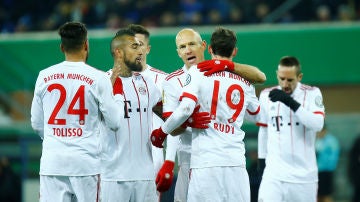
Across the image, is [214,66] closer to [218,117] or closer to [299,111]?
[218,117]

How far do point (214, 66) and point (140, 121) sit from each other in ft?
3.24

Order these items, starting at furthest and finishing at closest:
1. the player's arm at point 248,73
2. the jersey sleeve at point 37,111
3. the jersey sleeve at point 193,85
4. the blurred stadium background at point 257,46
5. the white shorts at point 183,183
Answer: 1. the blurred stadium background at point 257,46
2. the white shorts at point 183,183
3. the player's arm at point 248,73
4. the jersey sleeve at point 193,85
5. the jersey sleeve at point 37,111

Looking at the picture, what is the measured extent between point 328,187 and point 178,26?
5.97m

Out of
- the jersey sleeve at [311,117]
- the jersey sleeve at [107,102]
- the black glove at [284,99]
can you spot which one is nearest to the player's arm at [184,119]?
the jersey sleeve at [107,102]

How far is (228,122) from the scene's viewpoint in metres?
8.14

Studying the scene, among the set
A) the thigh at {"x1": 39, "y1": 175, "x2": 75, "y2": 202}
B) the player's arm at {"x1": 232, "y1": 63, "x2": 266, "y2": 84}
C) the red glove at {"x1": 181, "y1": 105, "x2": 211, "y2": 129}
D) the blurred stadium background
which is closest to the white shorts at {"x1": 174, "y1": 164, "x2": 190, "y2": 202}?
the red glove at {"x1": 181, "y1": 105, "x2": 211, "y2": 129}

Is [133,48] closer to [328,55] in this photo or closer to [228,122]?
[228,122]

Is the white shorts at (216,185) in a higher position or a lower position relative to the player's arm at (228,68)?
lower

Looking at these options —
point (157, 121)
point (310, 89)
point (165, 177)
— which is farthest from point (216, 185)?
point (310, 89)

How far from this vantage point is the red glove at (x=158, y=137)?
830 centimetres

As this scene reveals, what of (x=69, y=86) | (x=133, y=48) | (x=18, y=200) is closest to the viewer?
(x=69, y=86)

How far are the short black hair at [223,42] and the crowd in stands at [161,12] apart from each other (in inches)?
455

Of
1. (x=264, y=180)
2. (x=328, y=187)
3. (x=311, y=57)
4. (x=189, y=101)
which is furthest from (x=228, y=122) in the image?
(x=311, y=57)

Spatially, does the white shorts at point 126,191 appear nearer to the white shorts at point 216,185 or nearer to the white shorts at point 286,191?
the white shorts at point 216,185
